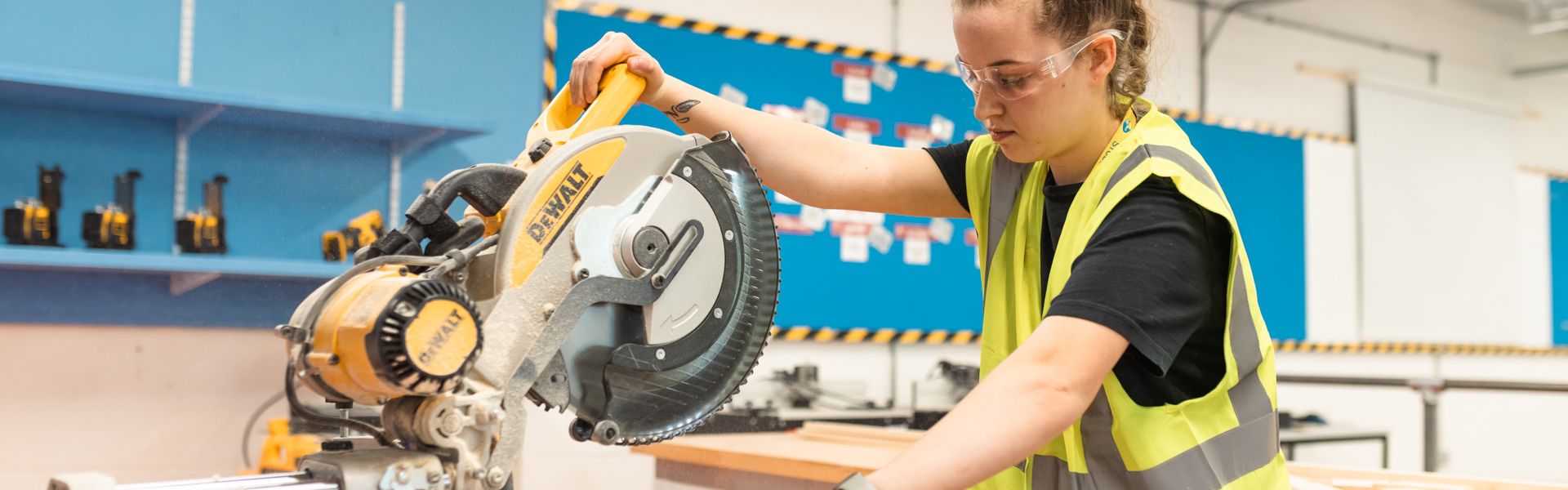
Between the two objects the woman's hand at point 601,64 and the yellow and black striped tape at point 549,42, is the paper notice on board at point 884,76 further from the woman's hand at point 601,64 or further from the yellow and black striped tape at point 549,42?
the woman's hand at point 601,64

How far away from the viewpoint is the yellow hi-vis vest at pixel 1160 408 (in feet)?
3.73

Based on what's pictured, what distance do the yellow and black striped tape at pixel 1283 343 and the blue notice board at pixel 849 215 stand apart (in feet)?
0.08

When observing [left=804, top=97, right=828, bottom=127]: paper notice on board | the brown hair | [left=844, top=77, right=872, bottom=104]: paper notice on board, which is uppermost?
[left=844, top=77, right=872, bottom=104]: paper notice on board

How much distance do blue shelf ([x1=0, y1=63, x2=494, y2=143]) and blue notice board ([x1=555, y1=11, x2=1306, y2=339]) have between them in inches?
22.7

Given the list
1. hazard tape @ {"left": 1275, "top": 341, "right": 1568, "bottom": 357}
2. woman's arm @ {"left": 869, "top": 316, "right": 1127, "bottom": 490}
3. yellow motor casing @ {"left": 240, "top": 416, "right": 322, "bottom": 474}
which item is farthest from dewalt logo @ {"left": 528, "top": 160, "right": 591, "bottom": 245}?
hazard tape @ {"left": 1275, "top": 341, "right": 1568, "bottom": 357}

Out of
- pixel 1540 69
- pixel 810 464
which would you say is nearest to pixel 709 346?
pixel 810 464

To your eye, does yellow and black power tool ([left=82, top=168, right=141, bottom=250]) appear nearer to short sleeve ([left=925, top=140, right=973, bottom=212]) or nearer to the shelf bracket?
the shelf bracket

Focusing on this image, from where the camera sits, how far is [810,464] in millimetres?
2293

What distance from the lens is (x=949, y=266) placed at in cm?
472

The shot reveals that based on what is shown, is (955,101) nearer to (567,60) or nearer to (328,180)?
(567,60)

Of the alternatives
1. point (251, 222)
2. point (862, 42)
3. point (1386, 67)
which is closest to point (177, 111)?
point (251, 222)

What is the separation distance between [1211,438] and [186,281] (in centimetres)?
271

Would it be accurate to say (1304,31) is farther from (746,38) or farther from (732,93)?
(732,93)

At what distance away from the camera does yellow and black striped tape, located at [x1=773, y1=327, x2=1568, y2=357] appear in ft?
14.1
